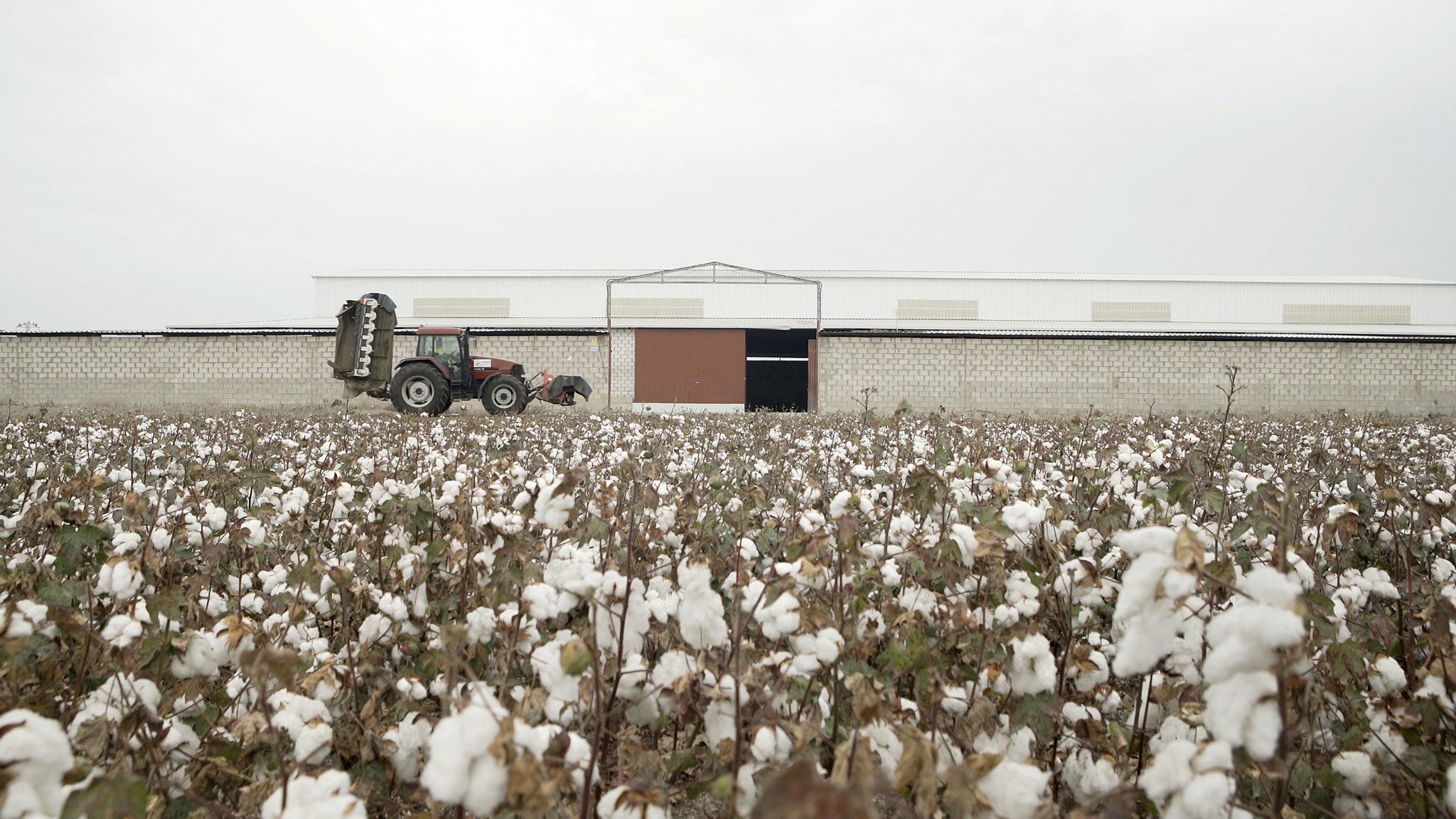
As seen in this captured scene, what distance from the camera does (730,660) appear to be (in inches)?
77.7

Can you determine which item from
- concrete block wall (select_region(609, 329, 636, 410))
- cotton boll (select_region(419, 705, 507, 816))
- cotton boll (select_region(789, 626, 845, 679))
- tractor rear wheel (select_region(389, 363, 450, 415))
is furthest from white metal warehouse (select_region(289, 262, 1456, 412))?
cotton boll (select_region(419, 705, 507, 816))

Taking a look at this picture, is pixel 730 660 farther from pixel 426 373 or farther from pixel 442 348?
pixel 442 348

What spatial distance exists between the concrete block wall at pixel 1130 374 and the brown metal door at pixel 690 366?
397 centimetres

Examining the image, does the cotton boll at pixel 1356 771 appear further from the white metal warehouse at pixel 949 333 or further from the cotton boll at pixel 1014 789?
the white metal warehouse at pixel 949 333

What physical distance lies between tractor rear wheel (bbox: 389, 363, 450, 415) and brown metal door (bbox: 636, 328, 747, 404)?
10095 mm

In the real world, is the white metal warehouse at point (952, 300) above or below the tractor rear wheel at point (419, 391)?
above

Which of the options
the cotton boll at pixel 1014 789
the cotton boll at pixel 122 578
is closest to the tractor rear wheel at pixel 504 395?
the cotton boll at pixel 122 578

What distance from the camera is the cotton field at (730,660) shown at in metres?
1.21

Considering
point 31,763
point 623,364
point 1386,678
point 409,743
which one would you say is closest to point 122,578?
point 409,743

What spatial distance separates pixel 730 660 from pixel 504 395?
1859cm

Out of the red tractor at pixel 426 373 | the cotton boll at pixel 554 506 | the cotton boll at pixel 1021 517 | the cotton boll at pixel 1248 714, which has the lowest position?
the cotton boll at pixel 1248 714

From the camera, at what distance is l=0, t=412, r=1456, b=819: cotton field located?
1215 millimetres

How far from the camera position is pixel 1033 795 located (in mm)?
1368

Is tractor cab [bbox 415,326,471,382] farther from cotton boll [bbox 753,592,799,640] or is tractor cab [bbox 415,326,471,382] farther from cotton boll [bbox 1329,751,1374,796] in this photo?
cotton boll [bbox 1329,751,1374,796]
